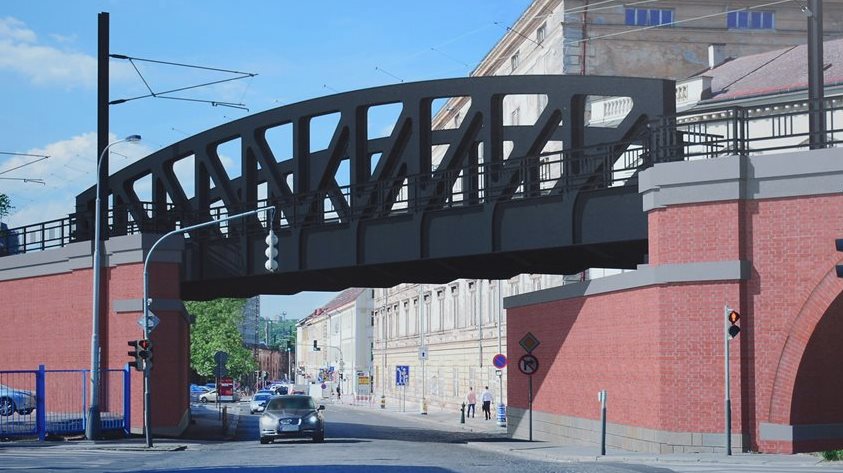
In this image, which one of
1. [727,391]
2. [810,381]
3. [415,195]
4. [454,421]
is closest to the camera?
[727,391]

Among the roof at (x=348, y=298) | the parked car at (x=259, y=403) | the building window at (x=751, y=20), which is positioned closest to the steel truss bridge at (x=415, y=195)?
the parked car at (x=259, y=403)

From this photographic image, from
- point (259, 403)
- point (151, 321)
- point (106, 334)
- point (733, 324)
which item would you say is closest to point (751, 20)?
point (259, 403)

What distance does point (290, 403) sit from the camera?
36.9 m

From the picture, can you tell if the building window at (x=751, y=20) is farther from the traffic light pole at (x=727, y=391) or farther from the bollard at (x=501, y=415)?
the traffic light pole at (x=727, y=391)

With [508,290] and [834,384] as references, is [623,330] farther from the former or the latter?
[508,290]

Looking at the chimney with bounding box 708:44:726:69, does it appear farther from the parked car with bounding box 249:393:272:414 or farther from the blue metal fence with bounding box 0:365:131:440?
the blue metal fence with bounding box 0:365:131:440

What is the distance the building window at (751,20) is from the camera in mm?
67375

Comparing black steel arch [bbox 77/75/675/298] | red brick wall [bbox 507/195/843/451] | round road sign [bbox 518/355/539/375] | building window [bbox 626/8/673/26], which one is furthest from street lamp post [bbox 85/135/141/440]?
building window [bbox 626/8/673/26]

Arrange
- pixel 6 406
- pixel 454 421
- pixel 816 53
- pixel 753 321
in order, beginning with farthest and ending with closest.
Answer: pixel 454 421, pixel 6 406, pixel 816 53, pixel 753 321

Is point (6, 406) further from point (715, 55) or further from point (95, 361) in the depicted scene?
point (715, 55)

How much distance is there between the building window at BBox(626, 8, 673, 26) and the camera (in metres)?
66.0

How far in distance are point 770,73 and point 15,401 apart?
34.3 meters

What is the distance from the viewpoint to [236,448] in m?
33.9

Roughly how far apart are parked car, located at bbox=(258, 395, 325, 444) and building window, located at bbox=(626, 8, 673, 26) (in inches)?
1386
